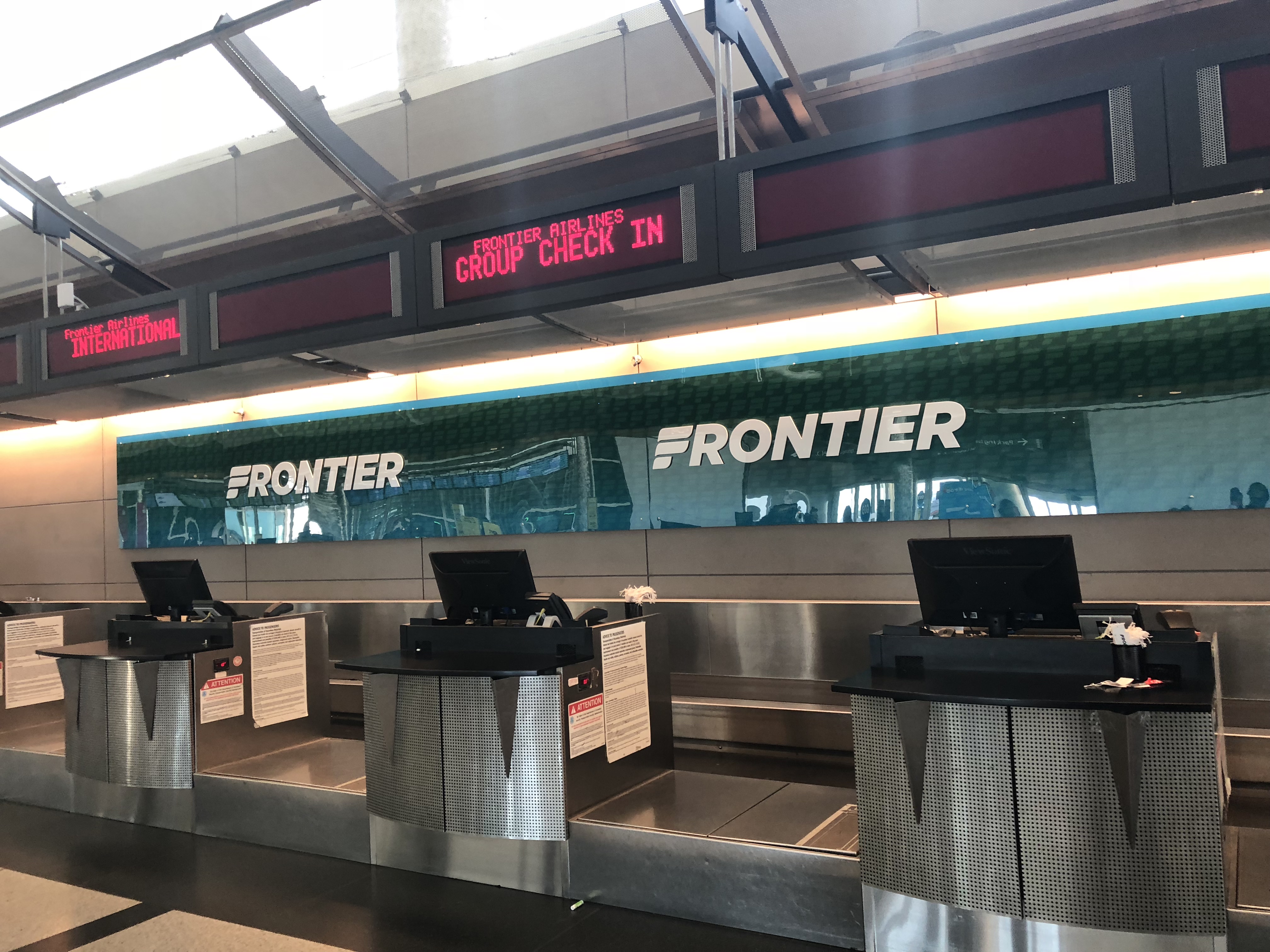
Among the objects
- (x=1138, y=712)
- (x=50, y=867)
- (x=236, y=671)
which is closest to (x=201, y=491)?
(x=236, y=671)

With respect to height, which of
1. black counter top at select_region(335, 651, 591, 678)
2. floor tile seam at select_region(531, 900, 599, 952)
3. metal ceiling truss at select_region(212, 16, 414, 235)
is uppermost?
metal ceiling truss at select_region(212, 16, 414, 235)

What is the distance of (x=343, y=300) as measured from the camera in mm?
3613

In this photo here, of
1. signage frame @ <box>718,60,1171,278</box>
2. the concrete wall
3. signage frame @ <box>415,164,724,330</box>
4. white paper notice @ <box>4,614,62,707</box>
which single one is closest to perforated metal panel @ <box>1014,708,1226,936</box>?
signage frame @ <box>718,60,1171,278</box>

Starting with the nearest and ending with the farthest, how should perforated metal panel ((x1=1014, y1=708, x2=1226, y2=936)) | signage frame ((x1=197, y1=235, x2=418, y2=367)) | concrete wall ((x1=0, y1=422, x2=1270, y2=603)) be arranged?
perforated metal panel ((x1=1014, y1=708, x2=1226, y2=936)) < signage frame ((x1=197, y1=235, x2=418, y2=367)) < concrete wall ((x1=0, y1=422, x2=1270, y2=603))

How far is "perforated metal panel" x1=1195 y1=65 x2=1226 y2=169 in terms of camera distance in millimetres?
2299

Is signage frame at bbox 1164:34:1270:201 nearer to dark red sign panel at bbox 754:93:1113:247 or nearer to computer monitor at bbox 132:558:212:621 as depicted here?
dark red sign panel at bbox 754:93:1113:247

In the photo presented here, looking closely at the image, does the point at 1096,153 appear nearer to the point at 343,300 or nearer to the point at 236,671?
the point at 343,300

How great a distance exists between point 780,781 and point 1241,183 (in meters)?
3.33

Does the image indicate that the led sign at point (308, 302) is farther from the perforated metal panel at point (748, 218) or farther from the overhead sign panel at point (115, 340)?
the perforated metal panel at point (748, 218)

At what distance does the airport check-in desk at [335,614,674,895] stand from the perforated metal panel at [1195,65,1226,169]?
278 cm

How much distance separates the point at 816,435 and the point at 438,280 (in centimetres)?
299

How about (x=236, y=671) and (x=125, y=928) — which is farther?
(x=236, y=671)

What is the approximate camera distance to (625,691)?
4281 millimetres

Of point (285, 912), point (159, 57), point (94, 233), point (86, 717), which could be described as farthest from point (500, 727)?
point (94, 233)
